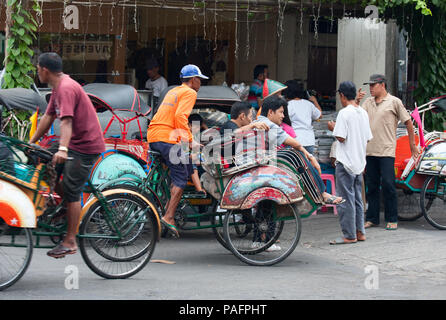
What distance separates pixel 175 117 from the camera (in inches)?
314

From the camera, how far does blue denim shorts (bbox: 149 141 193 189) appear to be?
7.93 m

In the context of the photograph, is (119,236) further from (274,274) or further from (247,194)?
(274,274)

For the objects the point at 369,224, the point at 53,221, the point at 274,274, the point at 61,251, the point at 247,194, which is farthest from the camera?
the point at 369,224

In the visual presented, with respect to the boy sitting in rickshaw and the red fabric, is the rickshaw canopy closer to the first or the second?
the boy sitting in rickshaw

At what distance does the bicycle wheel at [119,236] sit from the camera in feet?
21.7

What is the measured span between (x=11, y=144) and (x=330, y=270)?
11.2 ft

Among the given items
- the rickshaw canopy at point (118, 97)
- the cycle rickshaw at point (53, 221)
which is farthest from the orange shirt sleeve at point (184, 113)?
the rickshaw canopy at point (118, 97)

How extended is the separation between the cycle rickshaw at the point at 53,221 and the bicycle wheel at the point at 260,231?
1058 mm

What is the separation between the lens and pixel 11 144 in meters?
6.27

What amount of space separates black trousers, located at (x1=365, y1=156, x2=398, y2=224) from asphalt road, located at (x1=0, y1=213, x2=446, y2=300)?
414 millimetres

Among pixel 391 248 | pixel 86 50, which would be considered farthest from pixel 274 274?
pixel 86 50

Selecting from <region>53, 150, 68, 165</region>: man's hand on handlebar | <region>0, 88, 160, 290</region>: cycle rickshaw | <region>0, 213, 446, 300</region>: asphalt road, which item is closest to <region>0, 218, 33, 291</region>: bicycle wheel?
<region>0, 88, 160, 290</region>: cycle rickshaw

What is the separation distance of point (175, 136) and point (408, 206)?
4.27 m
